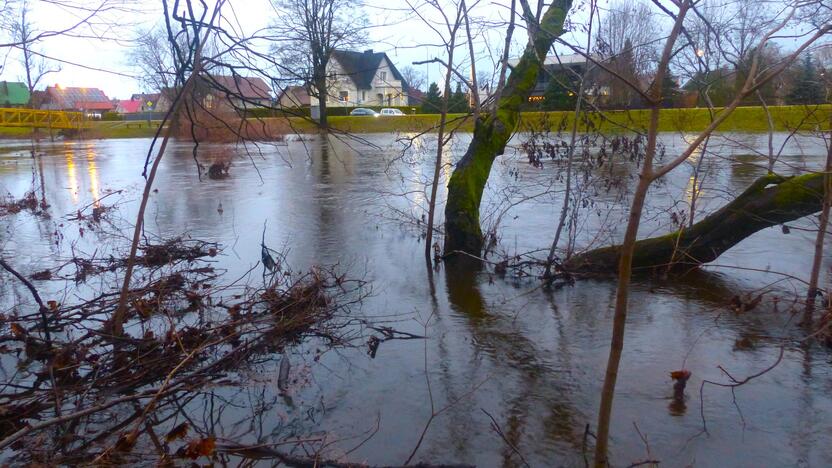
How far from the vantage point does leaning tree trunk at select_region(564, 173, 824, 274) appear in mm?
6859

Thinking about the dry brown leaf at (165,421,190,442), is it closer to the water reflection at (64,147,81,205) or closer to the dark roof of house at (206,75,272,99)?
the dark roof of house at (206,75,272,99)

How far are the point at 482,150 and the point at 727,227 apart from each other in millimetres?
3047

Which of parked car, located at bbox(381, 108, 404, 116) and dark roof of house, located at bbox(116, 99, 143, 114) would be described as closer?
parked car, located at bbox(381, 108, 404, 116)

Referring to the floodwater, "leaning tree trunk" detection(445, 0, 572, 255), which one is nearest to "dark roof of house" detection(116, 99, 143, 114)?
the floodwater

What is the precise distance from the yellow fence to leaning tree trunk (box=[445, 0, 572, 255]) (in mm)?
23648

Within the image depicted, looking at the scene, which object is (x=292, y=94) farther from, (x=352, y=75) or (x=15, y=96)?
(x=15, y=96)

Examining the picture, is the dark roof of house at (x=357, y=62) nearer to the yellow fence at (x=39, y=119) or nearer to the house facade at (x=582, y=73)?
the house facade at (x=582, y=73)

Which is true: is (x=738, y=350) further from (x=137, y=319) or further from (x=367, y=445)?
(x=137, y=319)

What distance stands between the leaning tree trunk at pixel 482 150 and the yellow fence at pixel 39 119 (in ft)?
77.6

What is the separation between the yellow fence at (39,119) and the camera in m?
30.1

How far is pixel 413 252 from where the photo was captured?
9.56 m

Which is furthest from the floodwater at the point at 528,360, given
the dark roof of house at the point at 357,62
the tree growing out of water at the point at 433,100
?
the tree growing out of water at the point at 433,100

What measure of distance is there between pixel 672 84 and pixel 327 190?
859 cm

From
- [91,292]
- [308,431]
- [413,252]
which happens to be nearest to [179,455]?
[308,431]
